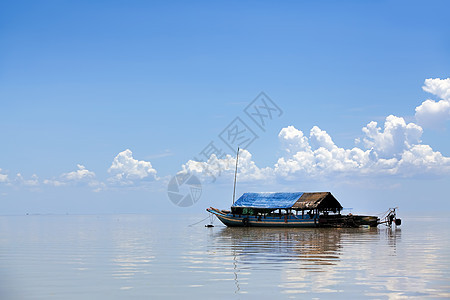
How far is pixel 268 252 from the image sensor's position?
32281 millimetres

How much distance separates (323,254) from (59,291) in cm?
1705

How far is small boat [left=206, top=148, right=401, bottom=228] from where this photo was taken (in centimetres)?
6178

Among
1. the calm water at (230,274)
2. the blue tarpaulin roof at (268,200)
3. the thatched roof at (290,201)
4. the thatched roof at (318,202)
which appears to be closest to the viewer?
the calm water at (230,274)

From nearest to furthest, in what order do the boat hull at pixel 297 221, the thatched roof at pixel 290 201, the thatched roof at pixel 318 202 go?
1. the thatched roof at pixel 318 202
2. the thatched roof at pixel 290 201
3. the boat hull at pixel 297 221

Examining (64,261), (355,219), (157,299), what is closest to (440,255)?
(157,299)

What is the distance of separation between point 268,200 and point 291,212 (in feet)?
11.2

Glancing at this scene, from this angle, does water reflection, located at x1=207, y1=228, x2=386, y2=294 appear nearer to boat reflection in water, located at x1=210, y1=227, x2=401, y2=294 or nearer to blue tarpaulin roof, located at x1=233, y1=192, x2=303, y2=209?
boat reflection in water, located at x1=210, y1=227, x2=401, y2=294

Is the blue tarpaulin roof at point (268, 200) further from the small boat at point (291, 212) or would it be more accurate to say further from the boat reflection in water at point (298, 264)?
the boat reflection in water at point (298, 264)

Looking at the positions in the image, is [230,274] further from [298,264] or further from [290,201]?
[290,201]

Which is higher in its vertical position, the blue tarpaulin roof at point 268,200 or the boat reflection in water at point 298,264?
the blue tarpaulin roof at point 268,200

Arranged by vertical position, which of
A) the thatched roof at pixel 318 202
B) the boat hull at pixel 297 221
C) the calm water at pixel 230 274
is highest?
the thatched roof at pixel 318 202

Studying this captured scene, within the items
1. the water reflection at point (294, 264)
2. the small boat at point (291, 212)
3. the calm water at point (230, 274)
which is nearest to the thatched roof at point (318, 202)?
the small boat at point (291, 212)

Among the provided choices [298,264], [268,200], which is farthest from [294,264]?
[268,200]

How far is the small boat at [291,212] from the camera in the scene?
61.8 meters
